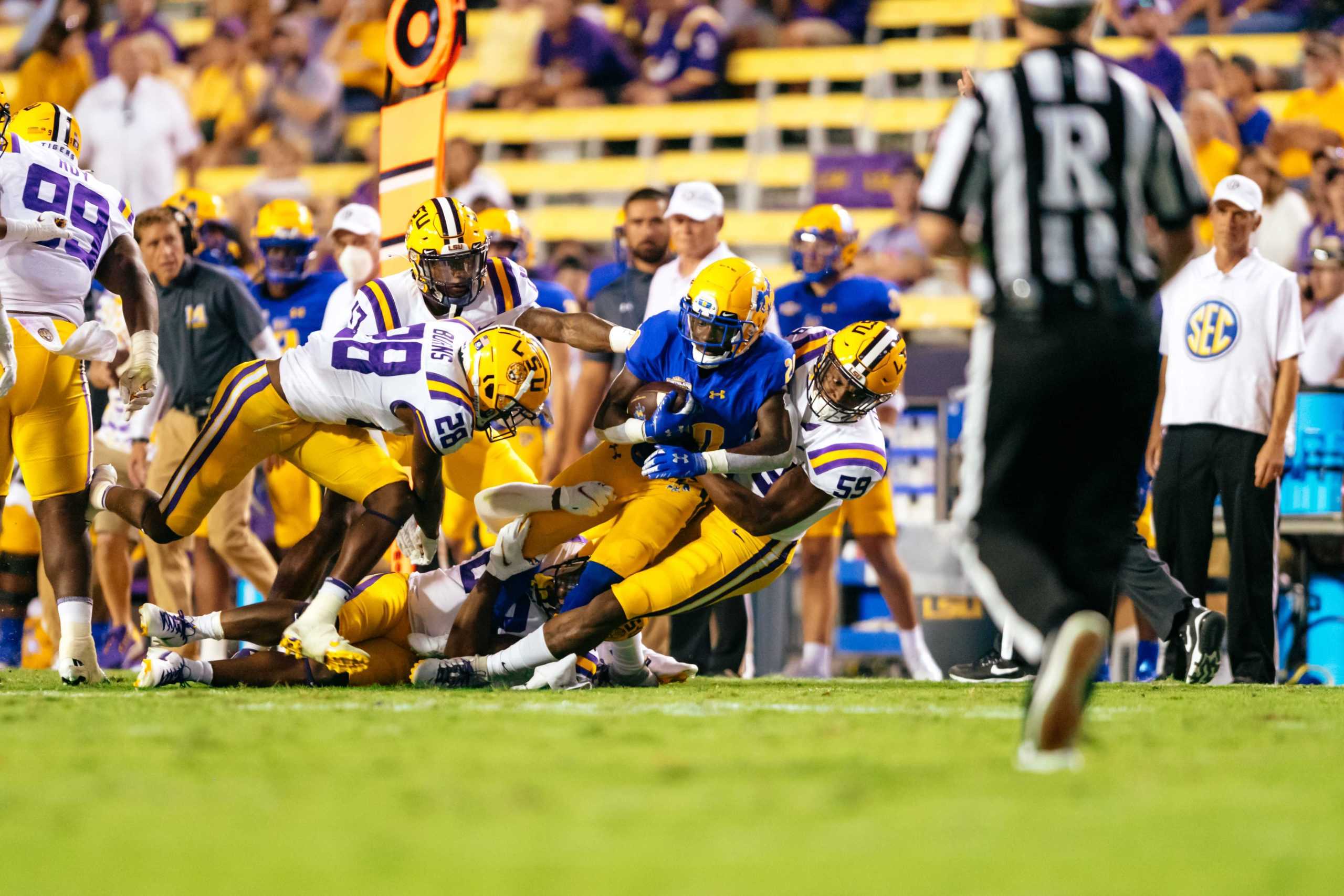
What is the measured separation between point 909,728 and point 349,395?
7.89ft

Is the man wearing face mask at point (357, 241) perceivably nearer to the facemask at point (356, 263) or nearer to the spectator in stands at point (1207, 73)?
the facemask at point (356, 263)

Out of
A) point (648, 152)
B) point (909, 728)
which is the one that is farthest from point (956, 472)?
point (648, 152)

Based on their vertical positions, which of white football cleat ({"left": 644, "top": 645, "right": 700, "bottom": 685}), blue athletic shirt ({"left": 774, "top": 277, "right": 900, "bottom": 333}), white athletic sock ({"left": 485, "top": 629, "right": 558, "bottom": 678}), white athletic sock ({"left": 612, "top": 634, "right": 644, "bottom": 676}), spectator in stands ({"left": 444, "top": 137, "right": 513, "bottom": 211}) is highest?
spectator in stands ({"left": 444, "top": 137, "right": 513, "bottom": 211})

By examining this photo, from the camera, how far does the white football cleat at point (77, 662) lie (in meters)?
5.75

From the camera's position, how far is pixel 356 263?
8.91m

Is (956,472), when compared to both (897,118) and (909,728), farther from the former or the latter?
(897,118)

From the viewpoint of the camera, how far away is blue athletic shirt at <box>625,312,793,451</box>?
5.96 metres

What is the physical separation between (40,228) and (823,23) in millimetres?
9837

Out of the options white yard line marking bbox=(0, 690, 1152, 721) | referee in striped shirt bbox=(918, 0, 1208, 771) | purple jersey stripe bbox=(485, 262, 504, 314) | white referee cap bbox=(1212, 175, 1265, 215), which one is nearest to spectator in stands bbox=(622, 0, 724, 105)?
white referee cap bbox=(1212, 175, 1265, 215)

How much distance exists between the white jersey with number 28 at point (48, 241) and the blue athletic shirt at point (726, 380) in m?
1.95

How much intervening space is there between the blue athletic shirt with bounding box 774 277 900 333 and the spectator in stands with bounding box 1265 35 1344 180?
3.84m

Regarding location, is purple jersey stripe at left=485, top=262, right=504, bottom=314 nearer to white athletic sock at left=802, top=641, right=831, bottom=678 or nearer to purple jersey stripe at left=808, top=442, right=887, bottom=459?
purple jersey stripe at left=808, top=442, right=887, bottom=459

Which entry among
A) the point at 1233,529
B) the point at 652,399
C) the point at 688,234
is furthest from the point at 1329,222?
the point at 652,399

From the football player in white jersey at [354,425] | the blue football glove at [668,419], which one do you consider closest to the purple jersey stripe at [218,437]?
the football player in white jersey at [354,425]
